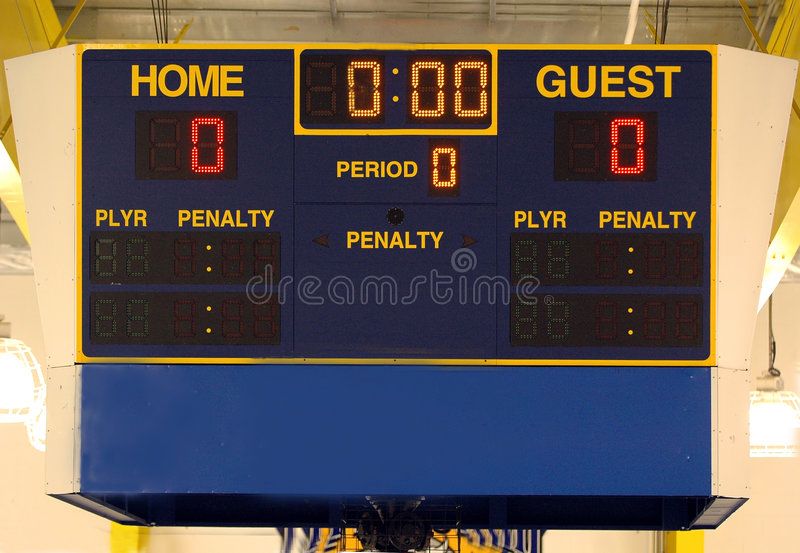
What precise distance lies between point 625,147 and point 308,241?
1.59 meters

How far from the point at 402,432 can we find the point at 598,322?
1071 mm

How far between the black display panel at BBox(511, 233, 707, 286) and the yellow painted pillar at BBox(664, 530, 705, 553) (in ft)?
16.9

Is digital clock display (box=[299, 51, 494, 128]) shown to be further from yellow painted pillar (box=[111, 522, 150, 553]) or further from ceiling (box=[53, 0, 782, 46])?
yellow painted pillar (box=[111, 522, 150, 553])

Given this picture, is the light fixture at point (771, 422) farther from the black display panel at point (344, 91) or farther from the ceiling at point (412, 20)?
the black display panel at point (344, 91)

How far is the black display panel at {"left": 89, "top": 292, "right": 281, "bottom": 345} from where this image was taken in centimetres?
580

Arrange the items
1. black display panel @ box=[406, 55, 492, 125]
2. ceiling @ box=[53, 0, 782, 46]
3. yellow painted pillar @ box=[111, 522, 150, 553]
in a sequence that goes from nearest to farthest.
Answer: black display panel @ box=[406, 55, 492, 125]
ceiling @ box=[53, 0, 782, 46]
yellow painted pillar @ box=[111, 522, 150, 553]

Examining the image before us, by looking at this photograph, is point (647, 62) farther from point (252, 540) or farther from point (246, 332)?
point (252, 540)

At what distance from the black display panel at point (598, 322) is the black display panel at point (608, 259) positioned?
8 centimetres

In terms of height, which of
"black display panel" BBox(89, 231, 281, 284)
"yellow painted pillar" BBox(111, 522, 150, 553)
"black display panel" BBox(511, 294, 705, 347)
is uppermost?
"black display panel" BBox(89, 231, 281, 284)

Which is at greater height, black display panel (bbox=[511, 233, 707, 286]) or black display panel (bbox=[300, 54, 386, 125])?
black display panel (bbox=[300, 54, 386, 125])

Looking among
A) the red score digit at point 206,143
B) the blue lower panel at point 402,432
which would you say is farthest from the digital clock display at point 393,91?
the blue lower panel at point 402,432

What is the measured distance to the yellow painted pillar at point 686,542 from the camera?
1035 centimetres

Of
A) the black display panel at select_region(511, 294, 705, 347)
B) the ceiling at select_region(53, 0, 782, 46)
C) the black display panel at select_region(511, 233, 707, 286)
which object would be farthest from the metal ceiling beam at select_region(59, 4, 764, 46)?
the black display panel at select_region(511, 294, 705, 347)

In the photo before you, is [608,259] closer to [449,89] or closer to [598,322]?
[598,322]
